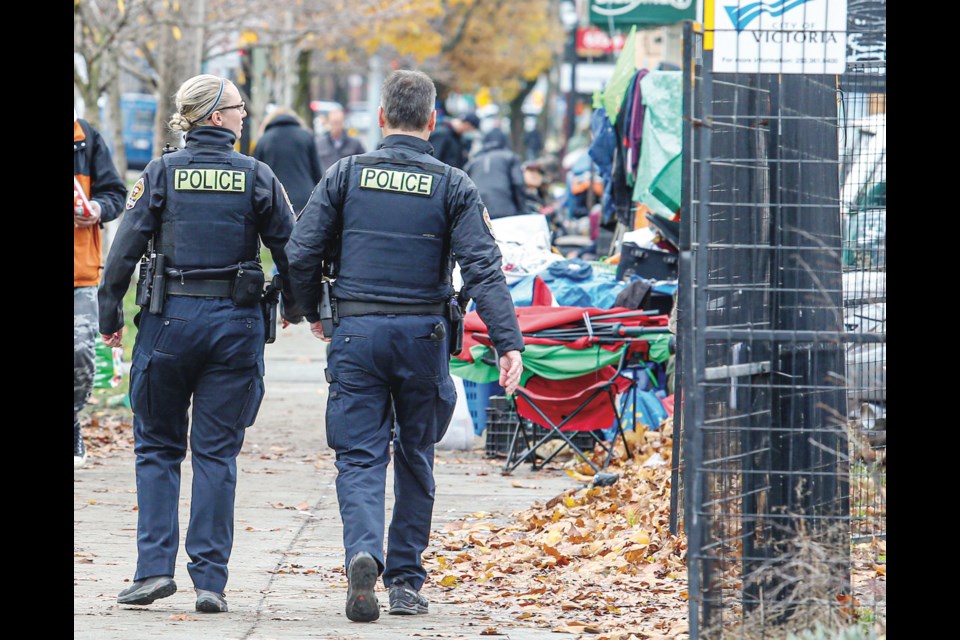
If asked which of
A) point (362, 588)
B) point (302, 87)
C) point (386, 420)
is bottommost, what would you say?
point (362, 588)

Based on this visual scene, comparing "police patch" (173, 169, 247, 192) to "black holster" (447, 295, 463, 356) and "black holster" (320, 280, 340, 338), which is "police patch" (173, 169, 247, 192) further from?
"black holster" (447, 295, 463, 356)

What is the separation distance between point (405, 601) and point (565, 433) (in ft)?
11.8

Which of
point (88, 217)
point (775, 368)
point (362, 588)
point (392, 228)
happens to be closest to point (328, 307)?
point (392, 228)

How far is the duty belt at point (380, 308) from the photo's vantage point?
18.5 ft

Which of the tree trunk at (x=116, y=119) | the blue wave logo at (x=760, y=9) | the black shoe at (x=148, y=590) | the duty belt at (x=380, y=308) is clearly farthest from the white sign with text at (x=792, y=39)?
the tree trunk at (x=116, y=119)

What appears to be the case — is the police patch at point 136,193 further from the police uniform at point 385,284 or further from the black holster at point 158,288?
the police uniform at point 385,284

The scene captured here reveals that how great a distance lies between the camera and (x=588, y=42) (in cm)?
3127

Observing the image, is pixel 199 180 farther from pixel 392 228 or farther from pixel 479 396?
pixel 479 396

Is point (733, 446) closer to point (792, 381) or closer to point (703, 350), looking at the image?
point (792, 381)

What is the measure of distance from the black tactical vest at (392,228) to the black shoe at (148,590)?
1276 millimetres

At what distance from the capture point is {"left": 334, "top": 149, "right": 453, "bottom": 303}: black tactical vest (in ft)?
18.5

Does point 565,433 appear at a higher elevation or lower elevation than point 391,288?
lower

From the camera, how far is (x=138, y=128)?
156ft

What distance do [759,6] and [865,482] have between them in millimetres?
1818
